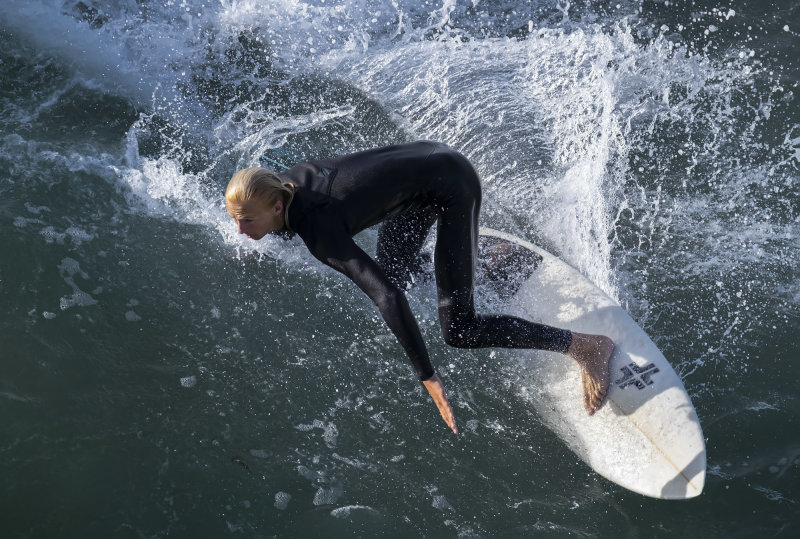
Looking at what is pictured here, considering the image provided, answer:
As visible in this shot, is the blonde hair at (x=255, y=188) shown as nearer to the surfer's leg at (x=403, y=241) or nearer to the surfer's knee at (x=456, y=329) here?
the surfer's leg at (x=403, y=241)

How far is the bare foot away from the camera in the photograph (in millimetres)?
4277

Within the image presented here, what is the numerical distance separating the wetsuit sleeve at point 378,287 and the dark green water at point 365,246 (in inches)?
36.8

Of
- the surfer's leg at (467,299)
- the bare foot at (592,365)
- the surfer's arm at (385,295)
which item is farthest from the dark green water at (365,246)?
the surfer's arm at (385,295)

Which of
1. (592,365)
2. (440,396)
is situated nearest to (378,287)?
(440,396)

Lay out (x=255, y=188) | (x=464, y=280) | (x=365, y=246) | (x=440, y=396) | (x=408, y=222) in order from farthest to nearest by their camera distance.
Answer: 1. (x=365, y=246)
2. (x=408, y=222)
3. (x=464, y=280)
4. (x=440, y=396)
5. (x=255, y=188)

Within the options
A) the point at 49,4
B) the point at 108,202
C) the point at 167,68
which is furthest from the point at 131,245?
the point at 49,4

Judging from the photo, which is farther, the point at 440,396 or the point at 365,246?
the point at 365,246

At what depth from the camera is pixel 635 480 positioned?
4.08 metres

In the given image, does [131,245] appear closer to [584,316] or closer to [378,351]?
[378,351]

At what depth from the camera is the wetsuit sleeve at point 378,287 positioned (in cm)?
337

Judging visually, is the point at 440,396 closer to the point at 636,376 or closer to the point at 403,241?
the point at 403,241

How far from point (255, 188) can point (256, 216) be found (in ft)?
0.43

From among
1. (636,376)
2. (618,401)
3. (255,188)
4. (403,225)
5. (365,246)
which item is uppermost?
(255,188)

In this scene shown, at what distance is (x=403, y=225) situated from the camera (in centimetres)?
427
